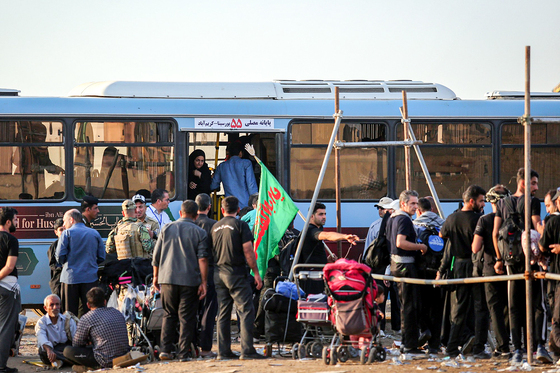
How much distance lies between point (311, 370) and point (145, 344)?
2529mm

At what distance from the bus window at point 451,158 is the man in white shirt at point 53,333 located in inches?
214

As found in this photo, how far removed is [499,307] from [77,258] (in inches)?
196

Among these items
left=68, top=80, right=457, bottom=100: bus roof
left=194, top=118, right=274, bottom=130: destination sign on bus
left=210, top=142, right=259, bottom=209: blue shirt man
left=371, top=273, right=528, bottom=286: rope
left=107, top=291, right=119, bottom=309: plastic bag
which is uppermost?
left=68, top=80, right=457, bottom=100: bus roof

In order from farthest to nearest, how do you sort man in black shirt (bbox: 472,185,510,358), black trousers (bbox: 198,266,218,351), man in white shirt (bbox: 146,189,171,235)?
man in white shirt (bbox: 146,189,171,235)
black trousers (bbox: 198,266,218,351)
man in black shirt (bbox: 472,185,510,358)

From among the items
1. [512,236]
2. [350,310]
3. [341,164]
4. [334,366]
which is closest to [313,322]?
[350,310]

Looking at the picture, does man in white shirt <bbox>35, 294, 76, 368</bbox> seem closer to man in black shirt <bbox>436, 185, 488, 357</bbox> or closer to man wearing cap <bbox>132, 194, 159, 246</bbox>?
man wearing cap <bbox>132, 194, 159, 246</bbox>

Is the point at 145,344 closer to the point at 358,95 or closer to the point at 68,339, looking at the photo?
the point at 68,339

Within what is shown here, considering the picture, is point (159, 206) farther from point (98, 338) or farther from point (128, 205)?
point (98, 338)

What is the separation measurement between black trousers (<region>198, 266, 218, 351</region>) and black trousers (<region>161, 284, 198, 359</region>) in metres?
0.21

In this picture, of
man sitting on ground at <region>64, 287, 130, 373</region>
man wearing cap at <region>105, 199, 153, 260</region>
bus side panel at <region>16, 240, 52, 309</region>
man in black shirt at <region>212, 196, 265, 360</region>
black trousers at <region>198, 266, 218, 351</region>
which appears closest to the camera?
man sitting on ground at <region>64, 287, 130, 373</region>

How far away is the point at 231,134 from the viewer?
39.4 ft

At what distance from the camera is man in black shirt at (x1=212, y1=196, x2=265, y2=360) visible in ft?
27.9

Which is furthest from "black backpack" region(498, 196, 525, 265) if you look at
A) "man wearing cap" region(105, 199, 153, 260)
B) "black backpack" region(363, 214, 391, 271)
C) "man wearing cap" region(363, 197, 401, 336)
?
"man wearing cap" region(105, 199, 153, 260)

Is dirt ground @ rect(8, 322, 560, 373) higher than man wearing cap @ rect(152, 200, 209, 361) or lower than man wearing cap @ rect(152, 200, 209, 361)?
lower
